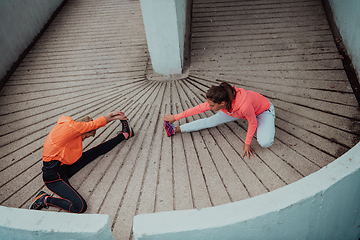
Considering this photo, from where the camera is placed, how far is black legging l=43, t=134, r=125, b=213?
2201 mm

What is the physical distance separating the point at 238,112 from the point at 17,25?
14.5 feet

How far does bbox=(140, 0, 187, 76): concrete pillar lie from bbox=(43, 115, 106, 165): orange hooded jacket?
1.79 metres

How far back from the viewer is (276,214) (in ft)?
5.00

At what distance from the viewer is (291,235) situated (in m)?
1.68

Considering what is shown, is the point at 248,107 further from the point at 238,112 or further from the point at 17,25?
the point at 17,25

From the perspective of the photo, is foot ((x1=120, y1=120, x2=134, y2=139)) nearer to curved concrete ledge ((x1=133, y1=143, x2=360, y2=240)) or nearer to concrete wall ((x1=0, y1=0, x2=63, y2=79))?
curved concrete ledge ((x1=133, y1=143, x2=360, y2=240))

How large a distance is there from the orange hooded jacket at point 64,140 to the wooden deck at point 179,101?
0.32m

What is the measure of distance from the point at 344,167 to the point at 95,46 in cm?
440

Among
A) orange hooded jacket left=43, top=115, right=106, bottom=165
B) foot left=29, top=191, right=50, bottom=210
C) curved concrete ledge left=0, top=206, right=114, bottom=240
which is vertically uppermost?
orange hooded jacket left=43, top=115, right=106, bottom=165

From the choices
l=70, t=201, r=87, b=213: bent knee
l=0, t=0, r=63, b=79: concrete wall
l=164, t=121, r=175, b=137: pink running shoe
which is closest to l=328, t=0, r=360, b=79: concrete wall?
l=164, t=121, r=175, b=137: pink running shoe

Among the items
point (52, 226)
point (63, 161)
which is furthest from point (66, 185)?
point (52, 226)

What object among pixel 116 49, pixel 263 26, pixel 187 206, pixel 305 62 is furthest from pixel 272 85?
pixel 116 49

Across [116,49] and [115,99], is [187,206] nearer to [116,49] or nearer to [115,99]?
[115,99]

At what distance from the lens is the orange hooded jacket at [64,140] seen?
7.49 ft
